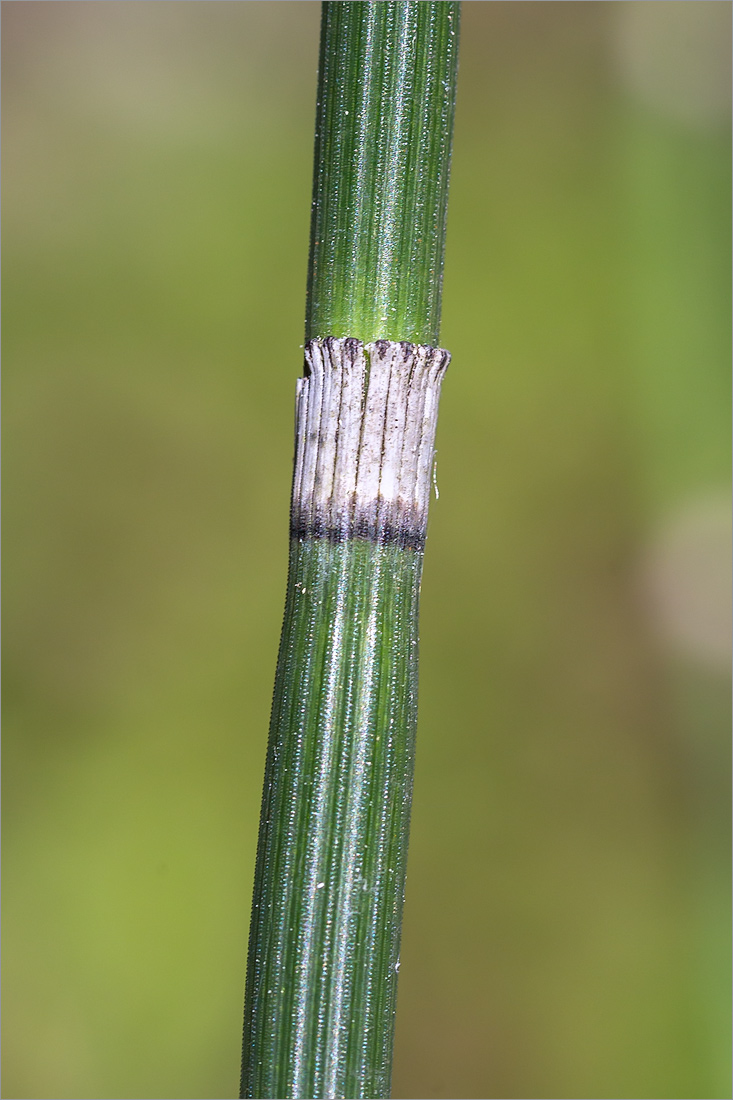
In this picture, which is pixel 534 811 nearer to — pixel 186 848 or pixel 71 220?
pixel 186 848

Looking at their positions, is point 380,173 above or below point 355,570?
above

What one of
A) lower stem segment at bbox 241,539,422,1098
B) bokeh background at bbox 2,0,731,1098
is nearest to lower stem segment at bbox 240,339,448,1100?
lower stem segment at bbox 241,539,422,1098

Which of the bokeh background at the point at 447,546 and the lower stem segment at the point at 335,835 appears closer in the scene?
the lower stem segment at the point at 335,835

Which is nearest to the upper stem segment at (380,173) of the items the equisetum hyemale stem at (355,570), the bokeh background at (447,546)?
the equisetum hyemale stem at (355,570)

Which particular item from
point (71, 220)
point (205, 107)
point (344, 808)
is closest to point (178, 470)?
point (71, 220)

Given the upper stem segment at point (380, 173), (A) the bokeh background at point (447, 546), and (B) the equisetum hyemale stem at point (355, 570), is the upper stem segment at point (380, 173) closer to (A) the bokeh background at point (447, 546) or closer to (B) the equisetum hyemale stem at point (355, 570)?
(B) the equisetum hyemale stem at point (355, 570)

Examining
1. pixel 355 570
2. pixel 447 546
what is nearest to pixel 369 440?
pixel 355 570

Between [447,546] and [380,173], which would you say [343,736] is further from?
[447,546]
